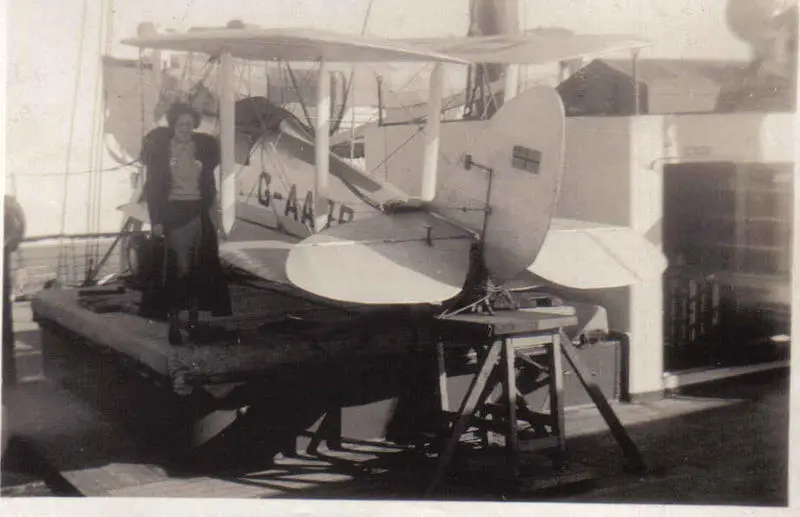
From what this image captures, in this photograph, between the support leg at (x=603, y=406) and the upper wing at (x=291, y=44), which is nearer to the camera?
the support leg at (x=603, y=406)

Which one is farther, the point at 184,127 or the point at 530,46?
the point at 530,46

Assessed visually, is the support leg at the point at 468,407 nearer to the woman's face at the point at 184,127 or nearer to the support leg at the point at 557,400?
the support leg at the point at 557,400

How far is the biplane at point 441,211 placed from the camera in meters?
4.66

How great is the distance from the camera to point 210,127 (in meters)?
7.58

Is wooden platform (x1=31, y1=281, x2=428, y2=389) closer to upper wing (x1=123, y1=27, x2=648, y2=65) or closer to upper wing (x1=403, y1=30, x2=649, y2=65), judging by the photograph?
upper wing (x1=123, y1=27, x2=648, y2=65)

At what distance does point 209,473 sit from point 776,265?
3597mm

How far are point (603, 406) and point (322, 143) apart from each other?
2192 millimetres

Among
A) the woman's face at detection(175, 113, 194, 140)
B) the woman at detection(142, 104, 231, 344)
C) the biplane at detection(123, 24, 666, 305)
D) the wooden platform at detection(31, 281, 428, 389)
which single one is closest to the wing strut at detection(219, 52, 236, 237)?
the biplane at detection(123, 24, 666, 305)

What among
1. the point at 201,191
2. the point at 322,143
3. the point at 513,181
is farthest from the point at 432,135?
the point at 201,191

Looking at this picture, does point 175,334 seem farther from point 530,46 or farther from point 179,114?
point 530,46

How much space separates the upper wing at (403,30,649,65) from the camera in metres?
5.81

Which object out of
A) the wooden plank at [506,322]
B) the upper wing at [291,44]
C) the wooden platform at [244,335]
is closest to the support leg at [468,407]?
the wooden plank at [506,322]

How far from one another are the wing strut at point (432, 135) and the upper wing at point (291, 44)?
0.67 feet

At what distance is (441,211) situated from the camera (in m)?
5.32
